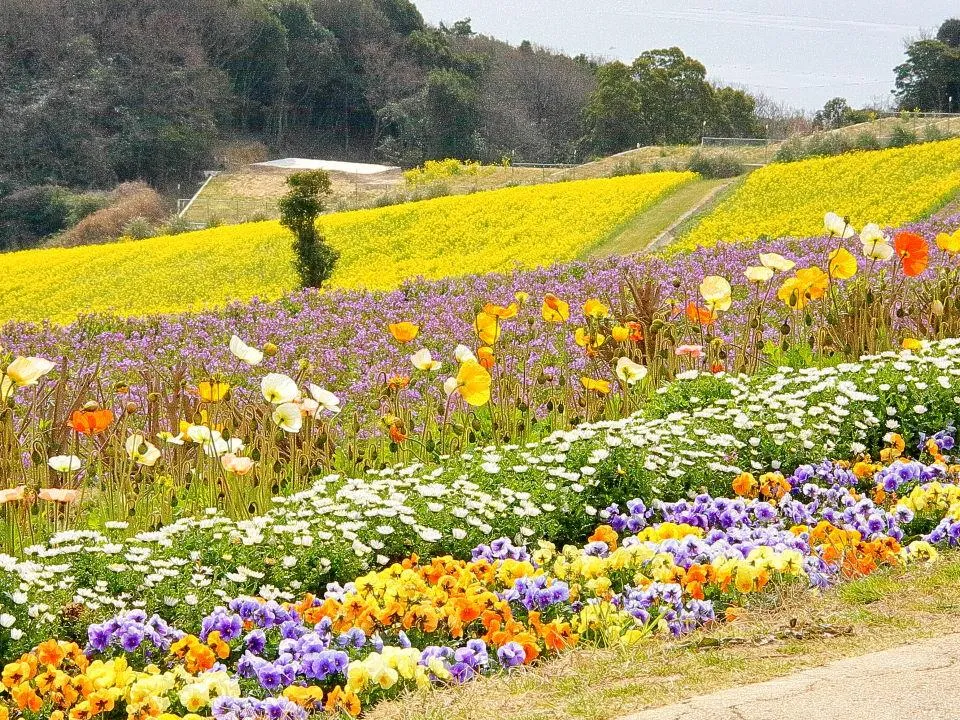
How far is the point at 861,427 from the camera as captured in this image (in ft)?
19.3

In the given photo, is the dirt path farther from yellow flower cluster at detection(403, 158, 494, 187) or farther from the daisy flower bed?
yellow flower cluster at detection(403, 158, 494, 187)

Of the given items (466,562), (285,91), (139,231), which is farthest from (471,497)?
(285,91)

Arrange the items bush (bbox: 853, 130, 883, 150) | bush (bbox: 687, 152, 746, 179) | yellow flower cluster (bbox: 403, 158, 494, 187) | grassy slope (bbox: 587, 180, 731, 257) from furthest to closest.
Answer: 1. yellow flower cluster (bbox: 403, 158, 494, 187)
2. bush (bbox: 687, 152, 746, 179)
3. bush (bbox: 853, 130, 883, 150)
4. grassy slope (bbox: 587, 180, 731, 257)

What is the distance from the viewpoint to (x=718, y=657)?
3469 millimetres

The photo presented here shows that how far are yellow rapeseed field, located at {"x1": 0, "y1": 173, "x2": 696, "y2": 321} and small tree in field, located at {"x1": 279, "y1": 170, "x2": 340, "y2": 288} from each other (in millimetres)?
2002

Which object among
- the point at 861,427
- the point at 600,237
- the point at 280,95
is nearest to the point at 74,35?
the point at 280,95

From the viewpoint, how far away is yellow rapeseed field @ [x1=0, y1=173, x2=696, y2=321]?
78.5 ft

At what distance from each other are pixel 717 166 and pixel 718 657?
29.9 m

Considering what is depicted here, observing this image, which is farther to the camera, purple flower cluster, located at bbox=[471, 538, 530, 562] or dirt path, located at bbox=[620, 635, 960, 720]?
purple flower cluster, located at bbox=[471, 538, 530, 562]

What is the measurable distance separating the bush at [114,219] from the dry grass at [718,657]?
134ft

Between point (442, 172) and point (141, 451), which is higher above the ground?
point (442, 172)

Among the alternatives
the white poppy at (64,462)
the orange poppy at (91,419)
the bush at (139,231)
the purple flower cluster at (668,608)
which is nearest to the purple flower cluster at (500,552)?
the purple flower cluster at (668,608)

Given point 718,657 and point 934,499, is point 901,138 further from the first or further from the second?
point 718,657

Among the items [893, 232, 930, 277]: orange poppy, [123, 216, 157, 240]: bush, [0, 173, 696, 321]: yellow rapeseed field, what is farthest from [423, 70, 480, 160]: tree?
[893, 232, 930, 277]: orange poppy
